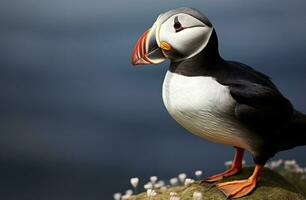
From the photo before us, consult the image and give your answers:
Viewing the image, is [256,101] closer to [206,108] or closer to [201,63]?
[206,108]

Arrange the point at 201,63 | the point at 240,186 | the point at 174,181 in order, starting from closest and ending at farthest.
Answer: the point at 201,63 < the point at 240,186 < the point at 174,181

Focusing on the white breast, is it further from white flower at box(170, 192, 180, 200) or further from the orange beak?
white flower at box(170, 192, 180, 200)

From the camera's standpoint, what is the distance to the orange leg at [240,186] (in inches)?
153

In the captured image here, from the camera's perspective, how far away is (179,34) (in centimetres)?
371

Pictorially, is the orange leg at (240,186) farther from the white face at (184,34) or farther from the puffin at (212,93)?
the white face at (184,34)

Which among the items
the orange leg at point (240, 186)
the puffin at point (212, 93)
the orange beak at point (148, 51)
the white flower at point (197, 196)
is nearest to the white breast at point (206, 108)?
the puffin at point (212, 93)

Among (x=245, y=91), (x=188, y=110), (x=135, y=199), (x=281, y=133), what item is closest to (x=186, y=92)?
(x=188, y=110)

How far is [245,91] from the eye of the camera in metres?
3.68

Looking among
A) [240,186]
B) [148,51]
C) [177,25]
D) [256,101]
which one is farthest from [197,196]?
[177,25]

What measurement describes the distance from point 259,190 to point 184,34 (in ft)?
3.89

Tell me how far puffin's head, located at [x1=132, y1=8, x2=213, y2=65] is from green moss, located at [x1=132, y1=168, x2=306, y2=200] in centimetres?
93

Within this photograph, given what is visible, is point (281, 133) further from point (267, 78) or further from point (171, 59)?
point (171, 59)

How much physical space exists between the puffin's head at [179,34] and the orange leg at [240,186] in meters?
0.90

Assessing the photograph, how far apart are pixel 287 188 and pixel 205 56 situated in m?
1.15
